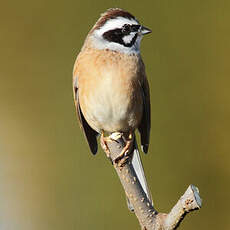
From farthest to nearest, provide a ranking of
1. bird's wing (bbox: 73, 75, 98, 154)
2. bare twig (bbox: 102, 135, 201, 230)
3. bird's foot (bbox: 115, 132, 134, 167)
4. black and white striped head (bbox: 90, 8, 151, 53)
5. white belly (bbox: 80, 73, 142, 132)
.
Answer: bird's wing (bbox: 73, 75, 98, 154) → black and white striped head (bbox: 90, 8, 151, 53) → white belly (bbox: 80, 73, 142, 132) → bird's foot (bbox: 115, 132, 134, 167) → bare twig (bbox: 102, 135, 201, 230)

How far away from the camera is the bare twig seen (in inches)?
79.5

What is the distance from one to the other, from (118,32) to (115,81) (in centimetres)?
27

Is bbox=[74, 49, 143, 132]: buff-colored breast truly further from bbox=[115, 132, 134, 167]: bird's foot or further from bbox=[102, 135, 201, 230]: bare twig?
bbox=[102, 135, 201, 230]: bare twig

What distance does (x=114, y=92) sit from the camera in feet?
8.71

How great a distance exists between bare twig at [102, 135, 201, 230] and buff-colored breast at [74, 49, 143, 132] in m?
0.35

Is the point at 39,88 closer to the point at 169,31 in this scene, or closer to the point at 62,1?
the point at 62,1

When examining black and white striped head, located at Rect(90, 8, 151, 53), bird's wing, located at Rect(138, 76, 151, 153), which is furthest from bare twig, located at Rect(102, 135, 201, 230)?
black and white striped head, located at Rect(90, 8, 151, 53)

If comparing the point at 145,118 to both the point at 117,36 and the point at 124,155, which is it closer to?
the point at 117,36

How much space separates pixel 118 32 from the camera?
2.81 metres

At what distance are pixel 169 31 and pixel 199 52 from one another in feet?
0.72

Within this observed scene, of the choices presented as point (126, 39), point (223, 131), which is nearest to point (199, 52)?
point (223, 131)

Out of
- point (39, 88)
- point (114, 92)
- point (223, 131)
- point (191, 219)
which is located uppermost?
point (114, 92)

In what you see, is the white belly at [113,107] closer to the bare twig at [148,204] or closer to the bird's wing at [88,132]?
the bird's wing at [88,132]

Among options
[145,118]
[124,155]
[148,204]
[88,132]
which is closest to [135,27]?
[145,118]
